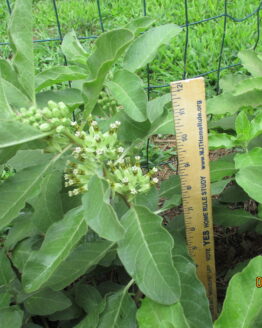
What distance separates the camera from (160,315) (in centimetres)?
117

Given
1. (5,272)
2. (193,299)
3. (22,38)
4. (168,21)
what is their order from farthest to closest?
(168,21) < (5,272) < (193,299) < (22,38)

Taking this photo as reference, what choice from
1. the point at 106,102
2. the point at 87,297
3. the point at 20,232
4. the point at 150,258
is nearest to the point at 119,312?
the point at 87,297

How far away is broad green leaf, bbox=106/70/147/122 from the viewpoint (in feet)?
4.05

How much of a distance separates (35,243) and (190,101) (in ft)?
2.24

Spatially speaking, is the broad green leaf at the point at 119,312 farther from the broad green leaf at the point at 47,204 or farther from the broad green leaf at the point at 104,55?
the broad green leaf at the point at 104,55

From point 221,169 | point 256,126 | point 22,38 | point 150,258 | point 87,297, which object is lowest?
point 87,297

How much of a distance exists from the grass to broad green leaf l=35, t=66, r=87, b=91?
5.49ft

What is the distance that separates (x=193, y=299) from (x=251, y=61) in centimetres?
92

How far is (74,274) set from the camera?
131 cm

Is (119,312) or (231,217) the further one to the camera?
(231,217)

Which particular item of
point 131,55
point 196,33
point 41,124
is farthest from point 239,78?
point 196,33

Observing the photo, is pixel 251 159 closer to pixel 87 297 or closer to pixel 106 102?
pixel 106 102

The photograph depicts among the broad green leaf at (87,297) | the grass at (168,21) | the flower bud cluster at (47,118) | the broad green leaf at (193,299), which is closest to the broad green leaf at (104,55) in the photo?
the flower bud cluster at (47,118)

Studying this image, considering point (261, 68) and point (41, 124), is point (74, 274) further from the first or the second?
point (261, 68)
